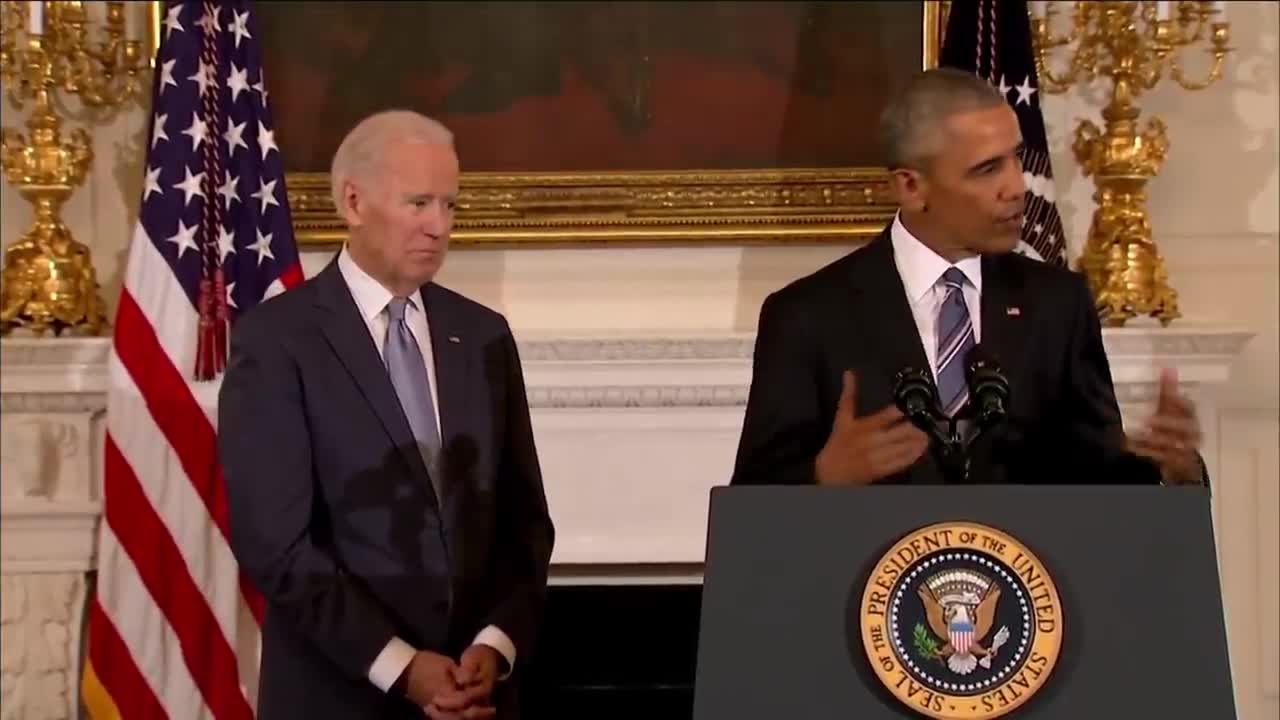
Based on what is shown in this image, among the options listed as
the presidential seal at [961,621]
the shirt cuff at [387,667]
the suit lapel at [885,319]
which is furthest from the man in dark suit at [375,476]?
the presidential seal at [961,621]

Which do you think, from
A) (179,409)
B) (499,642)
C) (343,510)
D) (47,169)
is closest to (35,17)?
(47,169)

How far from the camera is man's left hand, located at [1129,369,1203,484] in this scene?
1.97 m

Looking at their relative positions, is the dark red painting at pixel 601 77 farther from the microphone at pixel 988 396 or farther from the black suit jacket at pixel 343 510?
the microphone at pixel 988 396

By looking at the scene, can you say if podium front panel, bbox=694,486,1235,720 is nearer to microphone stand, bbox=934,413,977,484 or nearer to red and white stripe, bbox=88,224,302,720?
microphone stand, bbox=934,413,977,484

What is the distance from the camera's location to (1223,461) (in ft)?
13.3

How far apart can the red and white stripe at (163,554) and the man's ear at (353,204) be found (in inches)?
46.2

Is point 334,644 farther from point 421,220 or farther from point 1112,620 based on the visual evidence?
point 1112,620

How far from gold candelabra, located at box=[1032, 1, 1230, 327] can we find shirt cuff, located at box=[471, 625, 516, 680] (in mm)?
1985

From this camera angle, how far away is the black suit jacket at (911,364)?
7.33 ft

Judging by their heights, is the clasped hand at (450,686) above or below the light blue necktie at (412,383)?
below

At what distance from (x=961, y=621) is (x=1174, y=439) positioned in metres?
0.45

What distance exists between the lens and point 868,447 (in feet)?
6.11

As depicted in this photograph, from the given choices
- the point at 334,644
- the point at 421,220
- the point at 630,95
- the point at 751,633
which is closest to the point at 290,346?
the point at 421,220

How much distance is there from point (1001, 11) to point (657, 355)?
1.15m
